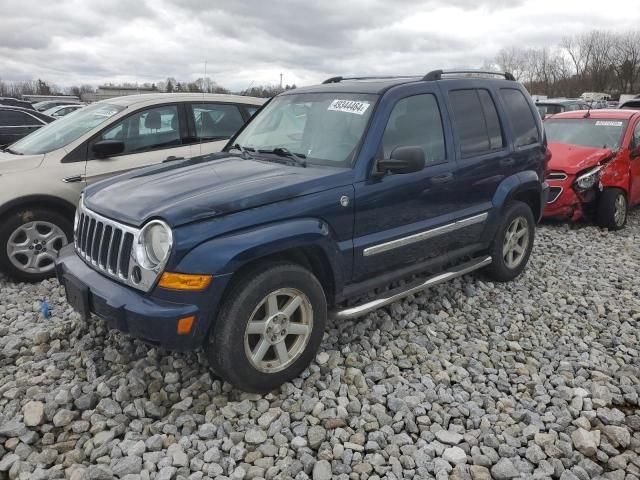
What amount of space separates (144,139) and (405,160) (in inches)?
133

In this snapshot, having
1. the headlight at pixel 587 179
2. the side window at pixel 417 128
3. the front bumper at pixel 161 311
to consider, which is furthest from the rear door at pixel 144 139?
the headlight at pixel 587 179

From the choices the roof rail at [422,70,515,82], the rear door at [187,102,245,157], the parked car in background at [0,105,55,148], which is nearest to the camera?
the roof rail at [422,70,515,82]

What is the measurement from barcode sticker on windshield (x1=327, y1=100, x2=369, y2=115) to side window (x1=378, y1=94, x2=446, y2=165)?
0.21 m

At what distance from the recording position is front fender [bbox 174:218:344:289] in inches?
109

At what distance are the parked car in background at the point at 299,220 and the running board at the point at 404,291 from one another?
2cm

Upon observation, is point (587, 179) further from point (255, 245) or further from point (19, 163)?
point (19, 163)

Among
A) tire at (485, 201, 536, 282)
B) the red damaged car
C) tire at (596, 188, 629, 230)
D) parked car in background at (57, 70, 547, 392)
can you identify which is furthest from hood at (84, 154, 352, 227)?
tire at (596, 188, 629, 230)

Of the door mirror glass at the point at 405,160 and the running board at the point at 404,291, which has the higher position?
the door mirror glass at the point at 405,160

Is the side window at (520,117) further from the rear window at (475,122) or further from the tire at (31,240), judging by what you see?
the tire at (31,240)

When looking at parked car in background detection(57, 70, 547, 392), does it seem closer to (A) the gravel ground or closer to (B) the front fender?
(B) the front fender

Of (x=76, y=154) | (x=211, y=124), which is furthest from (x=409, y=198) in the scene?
(x=76, y=154)

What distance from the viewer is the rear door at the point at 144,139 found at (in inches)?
207

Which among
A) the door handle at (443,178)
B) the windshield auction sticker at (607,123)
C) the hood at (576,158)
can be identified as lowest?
the hood at (576,158)

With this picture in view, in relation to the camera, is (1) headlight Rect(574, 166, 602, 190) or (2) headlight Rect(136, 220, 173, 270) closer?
(2) headlight Rect(136, 220, 173, 270)
